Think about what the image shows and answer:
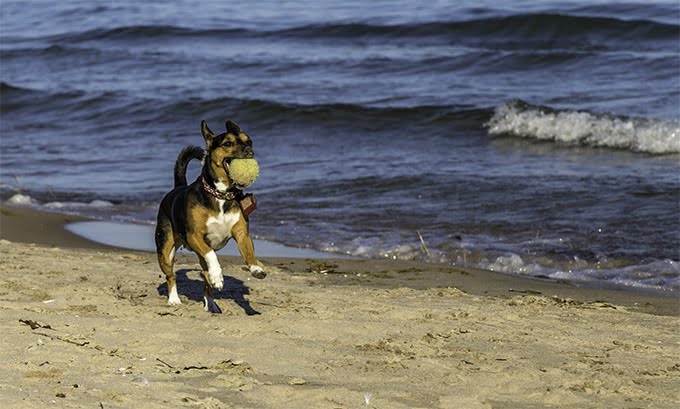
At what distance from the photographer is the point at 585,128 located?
15.9 metres

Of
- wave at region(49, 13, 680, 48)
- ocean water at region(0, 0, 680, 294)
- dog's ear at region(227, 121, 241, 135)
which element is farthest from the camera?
wave at region(49, 13, 680, 48)

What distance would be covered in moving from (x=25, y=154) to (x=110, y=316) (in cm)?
985

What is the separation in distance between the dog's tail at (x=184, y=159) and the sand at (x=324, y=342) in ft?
2.55

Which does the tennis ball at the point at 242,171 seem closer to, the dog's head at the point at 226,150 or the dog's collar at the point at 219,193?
the dog's head at the point at 226,150

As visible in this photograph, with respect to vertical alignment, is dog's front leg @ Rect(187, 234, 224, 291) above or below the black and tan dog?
below

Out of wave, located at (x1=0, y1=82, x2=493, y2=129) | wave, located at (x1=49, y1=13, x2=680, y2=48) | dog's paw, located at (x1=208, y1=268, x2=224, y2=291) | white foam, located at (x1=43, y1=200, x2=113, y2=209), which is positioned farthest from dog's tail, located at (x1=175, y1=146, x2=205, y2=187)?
wave, located at (x1=49, y1=13, x2=680, y2=48)

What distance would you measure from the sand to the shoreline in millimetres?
38

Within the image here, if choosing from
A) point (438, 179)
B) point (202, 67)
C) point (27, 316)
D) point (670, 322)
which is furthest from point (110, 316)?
point (202, 67)

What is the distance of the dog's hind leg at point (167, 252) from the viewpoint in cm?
702

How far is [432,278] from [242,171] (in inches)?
105

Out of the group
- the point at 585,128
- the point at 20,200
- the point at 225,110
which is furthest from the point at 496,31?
the point at 20,200

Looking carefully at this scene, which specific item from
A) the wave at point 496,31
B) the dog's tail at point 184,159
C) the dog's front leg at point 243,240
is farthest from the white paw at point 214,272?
the wave at point 496,31

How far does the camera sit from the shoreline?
7.91 m

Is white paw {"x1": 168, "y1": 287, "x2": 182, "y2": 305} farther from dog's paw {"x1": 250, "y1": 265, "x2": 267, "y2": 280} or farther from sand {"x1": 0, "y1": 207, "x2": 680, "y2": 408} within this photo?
dog's paw {"x1": 250, "y1": 265, "x2": 267, "y2": 280}
